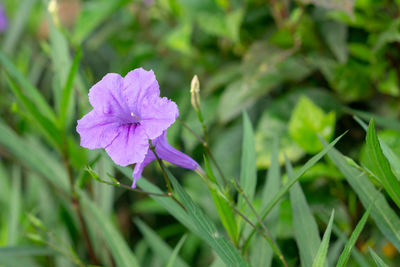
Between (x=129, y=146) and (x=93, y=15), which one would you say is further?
(x=93, y=15)

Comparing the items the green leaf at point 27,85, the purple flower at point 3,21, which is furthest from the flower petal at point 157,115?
the purple flower at point 3,21

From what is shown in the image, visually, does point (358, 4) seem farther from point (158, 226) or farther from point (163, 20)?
point (158, 226)

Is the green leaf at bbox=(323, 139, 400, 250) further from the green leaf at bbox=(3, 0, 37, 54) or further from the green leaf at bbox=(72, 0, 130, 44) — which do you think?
the green leaf at bbox=(3, 0, 37, 54)

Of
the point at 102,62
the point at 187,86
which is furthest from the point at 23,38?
the point at 187,86

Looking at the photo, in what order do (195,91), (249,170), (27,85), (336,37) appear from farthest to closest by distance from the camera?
1. (336,37)
2. (27,85)
3. (249,170)
4. (195,91)

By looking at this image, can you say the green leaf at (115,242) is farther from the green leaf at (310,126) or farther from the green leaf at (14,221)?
the green leaf at (310,126)

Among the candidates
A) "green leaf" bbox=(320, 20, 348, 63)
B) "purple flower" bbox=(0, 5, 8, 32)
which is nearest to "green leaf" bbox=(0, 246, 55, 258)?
"green leaf" bbox=(320, 20, 348, 63)

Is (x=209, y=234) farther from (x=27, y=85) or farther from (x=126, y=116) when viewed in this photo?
(x=27, y=85)

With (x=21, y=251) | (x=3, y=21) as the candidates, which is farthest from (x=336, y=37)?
(x=3, y=21)
